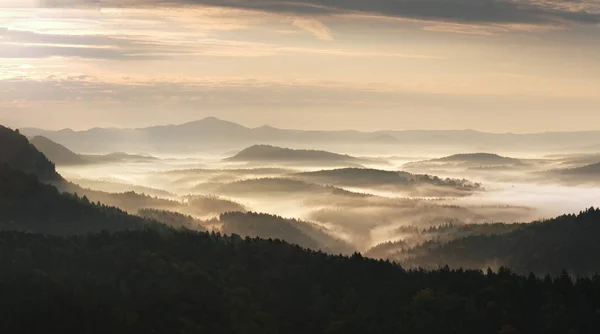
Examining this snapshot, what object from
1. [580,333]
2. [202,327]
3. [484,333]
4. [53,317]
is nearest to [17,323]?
[53,317]

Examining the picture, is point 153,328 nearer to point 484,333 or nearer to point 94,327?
point 94,327

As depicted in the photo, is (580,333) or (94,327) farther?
(580,333)

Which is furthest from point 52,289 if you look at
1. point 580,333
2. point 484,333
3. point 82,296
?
point 580,333

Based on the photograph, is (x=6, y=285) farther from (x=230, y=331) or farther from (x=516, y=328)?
(x=516, y=328)

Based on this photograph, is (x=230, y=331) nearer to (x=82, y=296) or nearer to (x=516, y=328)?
(x=82, y=296)

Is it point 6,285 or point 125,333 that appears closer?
point 125,333

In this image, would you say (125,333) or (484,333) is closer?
(125,333)

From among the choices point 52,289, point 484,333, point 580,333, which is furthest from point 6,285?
point 580,333
